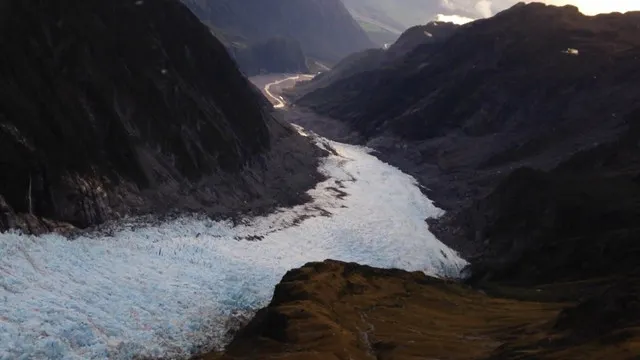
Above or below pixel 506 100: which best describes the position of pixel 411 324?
below

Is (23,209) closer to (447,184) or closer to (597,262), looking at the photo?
(597,262)

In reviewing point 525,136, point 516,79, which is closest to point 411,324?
point 525,136

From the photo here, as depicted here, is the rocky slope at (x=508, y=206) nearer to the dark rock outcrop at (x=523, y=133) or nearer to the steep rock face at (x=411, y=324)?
the steep rock face at (x=411, y=324)

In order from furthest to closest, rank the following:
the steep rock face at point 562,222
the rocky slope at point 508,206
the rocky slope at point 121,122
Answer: the steep rock face at point 562,222, the rocky slope at point 121,122, the rocky slope at point 508,206

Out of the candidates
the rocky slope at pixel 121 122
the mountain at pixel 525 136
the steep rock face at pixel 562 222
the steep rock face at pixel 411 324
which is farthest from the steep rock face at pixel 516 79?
the steep rock face at pixel 411 324

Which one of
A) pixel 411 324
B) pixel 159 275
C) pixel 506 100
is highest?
pixel 506 100

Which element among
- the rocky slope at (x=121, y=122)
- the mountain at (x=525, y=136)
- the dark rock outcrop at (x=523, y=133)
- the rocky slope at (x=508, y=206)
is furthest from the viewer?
the dark rock outcrop at (x=523, y=133)

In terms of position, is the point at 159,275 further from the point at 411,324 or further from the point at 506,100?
the point at 506,100
